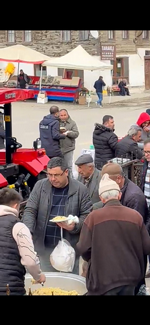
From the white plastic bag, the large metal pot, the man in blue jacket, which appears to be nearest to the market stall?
the man in blue jacket

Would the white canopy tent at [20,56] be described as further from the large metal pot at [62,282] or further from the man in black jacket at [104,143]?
the large metal pot at [62,282]

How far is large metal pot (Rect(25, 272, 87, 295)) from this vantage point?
15.6 ft

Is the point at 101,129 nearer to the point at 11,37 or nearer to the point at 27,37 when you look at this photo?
the point at 27,37

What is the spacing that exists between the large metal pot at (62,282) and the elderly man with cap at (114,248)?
64cm

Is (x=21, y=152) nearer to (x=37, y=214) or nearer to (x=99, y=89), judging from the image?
(x=37, y=214)

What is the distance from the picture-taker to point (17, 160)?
356 inches

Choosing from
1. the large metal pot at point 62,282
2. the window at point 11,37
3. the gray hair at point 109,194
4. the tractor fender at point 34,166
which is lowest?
the large metal pot at point 62,282

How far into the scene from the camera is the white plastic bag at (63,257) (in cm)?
514

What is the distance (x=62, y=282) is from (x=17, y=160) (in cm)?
439

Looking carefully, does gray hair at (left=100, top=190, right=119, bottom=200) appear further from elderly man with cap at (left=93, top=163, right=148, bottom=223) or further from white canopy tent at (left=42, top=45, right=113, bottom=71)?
white canopy tent at (left=42, top=45, right=113, bottom=71)

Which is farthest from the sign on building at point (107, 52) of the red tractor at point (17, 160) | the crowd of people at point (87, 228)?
the crowd of people at point (87, 228)

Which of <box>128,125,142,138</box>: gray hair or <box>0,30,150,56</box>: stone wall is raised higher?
<box>0,30,150,56</box>: stone wall

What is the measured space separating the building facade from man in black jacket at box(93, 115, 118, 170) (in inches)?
1104

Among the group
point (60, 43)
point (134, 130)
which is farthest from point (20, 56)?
point (134, 130)
